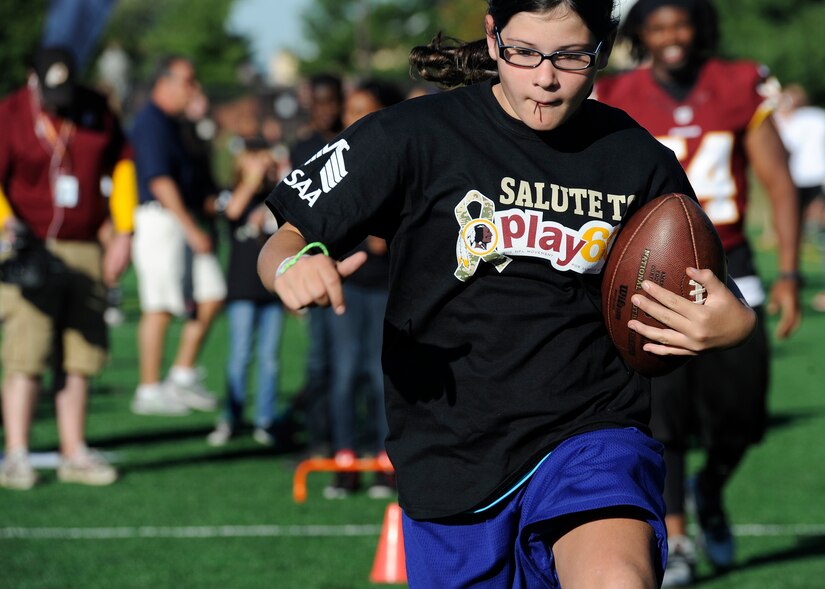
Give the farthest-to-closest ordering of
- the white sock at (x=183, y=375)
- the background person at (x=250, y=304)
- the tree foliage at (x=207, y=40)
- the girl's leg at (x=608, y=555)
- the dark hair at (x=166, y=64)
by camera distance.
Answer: the tree foliage at (x=207, y=40)
the white sock at (x=183, y=375)
the dark hair at (x=166, y=64)
the background person at (x=250, y=304)
the girl's leg at (x=608, y=555)

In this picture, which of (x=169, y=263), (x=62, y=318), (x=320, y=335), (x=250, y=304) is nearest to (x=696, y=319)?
(x=320, y=335)

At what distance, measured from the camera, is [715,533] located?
6055 mm

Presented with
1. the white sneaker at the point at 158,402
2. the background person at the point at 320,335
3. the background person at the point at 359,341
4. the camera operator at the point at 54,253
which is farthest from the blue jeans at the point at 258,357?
the camera operator at the point at 54,253

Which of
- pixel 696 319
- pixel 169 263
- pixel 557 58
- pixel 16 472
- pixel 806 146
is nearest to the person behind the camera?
pixel 696 319

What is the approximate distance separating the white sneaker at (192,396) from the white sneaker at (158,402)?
0.09ft

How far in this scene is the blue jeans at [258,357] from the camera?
9.06 metres

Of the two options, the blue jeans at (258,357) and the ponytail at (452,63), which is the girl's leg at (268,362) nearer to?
the blue jeans at (258,357)

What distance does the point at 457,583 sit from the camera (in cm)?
351

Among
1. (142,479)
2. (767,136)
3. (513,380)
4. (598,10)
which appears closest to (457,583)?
(513,380)

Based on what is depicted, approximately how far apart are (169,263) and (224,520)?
4.07 metres

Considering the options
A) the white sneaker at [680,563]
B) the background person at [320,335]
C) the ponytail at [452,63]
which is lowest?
the white sneaker at [680,563]

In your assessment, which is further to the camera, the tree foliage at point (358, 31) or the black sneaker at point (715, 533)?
the tree foliage at point (358, 31)

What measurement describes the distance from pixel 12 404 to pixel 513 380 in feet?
15.9

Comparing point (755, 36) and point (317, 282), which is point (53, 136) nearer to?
point (317, 282)
